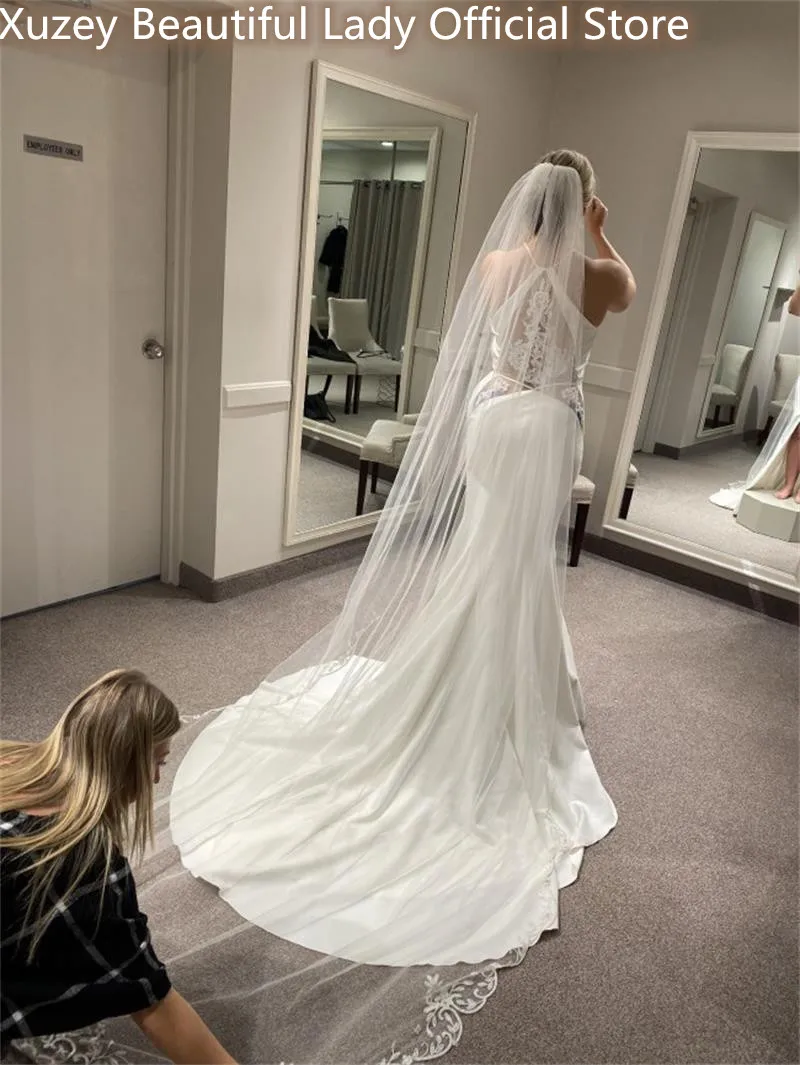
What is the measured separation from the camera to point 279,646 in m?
3.01

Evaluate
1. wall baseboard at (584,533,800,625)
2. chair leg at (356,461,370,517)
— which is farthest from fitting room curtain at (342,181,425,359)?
wall baseboard at (584,533,800,625)

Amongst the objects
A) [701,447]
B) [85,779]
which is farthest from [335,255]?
[85,779]

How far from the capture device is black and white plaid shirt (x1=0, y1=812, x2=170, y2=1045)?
3.69ft

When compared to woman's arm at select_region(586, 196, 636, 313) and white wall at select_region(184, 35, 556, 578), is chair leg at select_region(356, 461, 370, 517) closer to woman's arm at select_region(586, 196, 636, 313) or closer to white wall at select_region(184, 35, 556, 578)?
white wall at select_region(184, 35, 556, 578)

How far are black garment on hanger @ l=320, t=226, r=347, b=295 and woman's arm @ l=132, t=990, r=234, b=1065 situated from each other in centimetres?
263

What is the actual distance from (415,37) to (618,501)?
233cm

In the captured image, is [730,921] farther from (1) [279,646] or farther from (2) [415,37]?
(2) [415,37]

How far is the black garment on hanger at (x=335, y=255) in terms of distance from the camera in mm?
3186

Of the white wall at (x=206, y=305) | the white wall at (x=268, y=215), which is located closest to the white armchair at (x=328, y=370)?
the white wall at (x=268, y=215)

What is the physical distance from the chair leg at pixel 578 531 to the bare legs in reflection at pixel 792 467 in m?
0.91

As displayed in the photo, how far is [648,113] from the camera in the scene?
3787mm

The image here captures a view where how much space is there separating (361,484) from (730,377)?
1809mm

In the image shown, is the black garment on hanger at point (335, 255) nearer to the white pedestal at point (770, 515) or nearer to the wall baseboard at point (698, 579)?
the wall baseboard at point (698, 579)

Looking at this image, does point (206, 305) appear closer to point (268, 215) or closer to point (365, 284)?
point (268, 215)
